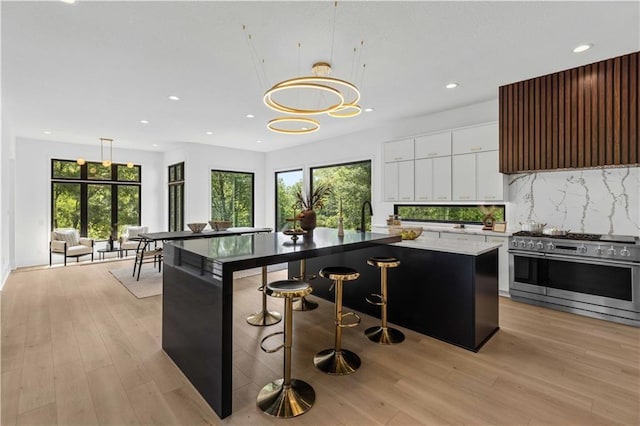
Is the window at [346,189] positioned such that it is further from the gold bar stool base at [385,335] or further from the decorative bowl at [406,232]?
the gold bar stool base at [385,335]

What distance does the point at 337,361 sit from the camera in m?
2.54

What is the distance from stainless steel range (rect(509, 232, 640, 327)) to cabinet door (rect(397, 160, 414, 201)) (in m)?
1.78

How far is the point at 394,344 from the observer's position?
2.94 m

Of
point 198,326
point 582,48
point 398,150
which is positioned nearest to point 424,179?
point 398,150

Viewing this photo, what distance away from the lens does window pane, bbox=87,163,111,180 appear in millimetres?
7926

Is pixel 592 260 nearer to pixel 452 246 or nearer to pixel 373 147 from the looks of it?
pixel 452 246

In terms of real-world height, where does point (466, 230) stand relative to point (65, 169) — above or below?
below

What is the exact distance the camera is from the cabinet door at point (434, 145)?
4.91 m

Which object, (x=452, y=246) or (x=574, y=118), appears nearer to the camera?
(x=452, y=246)

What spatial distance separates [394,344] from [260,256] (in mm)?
1727

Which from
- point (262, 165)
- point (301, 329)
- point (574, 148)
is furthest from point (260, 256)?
point (262, 165)

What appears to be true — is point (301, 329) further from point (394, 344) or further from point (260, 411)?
point (260, 411)

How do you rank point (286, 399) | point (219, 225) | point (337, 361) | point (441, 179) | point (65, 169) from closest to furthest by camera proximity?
point (286, 399) → point (337, 361) → point (441, 179) → point (219, 225) → point (65, 169)

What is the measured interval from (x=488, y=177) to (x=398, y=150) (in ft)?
5.20
